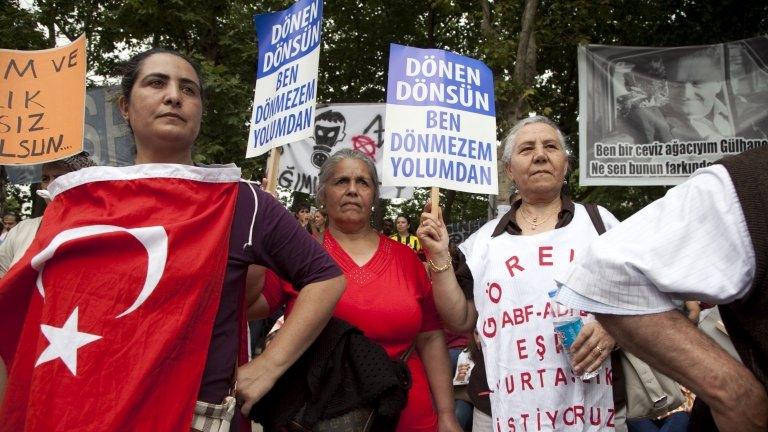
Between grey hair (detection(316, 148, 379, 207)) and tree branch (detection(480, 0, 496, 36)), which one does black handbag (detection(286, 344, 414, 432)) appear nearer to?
grey hair (detection(316, 148, 379, 207))

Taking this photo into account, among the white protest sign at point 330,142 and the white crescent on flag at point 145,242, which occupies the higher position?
the white protest sign at point 330,142

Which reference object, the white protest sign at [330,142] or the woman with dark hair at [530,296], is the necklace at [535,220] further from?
the white protest sign at [330,142]

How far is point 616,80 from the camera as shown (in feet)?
28.8

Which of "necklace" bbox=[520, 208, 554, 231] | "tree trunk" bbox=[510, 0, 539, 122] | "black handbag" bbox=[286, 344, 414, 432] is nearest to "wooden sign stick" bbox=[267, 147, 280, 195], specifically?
"necklace" bbox=[520, 208, 554, 231]

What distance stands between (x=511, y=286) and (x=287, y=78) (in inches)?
91.5

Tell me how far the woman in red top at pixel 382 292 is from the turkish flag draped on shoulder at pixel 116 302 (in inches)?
29.4

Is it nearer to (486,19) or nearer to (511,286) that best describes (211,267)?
(511,286)

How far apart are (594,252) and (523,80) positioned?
26.6ft

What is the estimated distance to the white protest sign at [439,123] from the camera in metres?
3.29

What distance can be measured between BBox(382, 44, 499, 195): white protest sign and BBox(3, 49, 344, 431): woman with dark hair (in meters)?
1.29

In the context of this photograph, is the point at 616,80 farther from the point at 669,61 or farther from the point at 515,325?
the point at 515,325

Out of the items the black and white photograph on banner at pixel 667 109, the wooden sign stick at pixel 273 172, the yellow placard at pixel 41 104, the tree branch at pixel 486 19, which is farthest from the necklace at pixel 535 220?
the tree branch at pixel 486 19

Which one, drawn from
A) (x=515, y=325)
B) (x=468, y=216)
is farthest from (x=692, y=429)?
(x=468, y=216)

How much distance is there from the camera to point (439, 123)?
3365 millimetres
